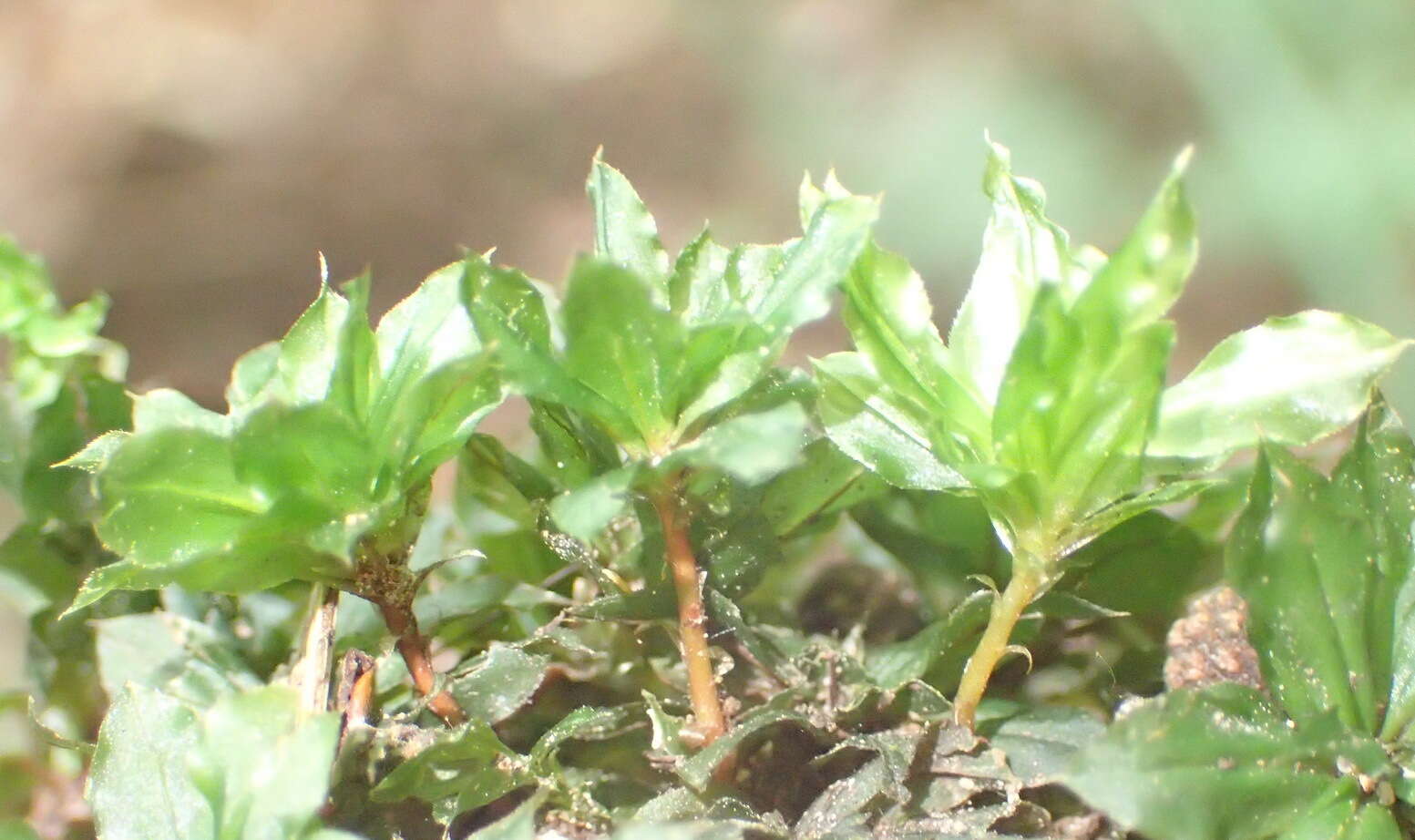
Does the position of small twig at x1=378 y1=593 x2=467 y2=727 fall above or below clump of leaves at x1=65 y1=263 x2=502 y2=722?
below

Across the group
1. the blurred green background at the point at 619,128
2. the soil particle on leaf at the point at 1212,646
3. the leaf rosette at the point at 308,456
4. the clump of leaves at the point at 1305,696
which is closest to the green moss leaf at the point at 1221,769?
the clump of leaves at the point at 1305,696

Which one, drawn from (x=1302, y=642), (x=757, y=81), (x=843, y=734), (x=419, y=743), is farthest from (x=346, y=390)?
(x=757, y=81)

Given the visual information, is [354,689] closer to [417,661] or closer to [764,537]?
[417,661]

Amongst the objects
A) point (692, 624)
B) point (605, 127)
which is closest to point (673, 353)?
point (692, 624)

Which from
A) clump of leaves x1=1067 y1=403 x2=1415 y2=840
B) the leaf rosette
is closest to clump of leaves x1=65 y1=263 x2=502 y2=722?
the leaf rosette

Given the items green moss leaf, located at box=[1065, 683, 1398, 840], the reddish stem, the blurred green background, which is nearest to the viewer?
green moss leaf, located at box=[1065, 683, 1398, 840]

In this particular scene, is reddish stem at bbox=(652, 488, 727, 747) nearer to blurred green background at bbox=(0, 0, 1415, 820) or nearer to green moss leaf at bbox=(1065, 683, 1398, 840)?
green moss leaf at bbox=(1065, 683, 1398, 840)
